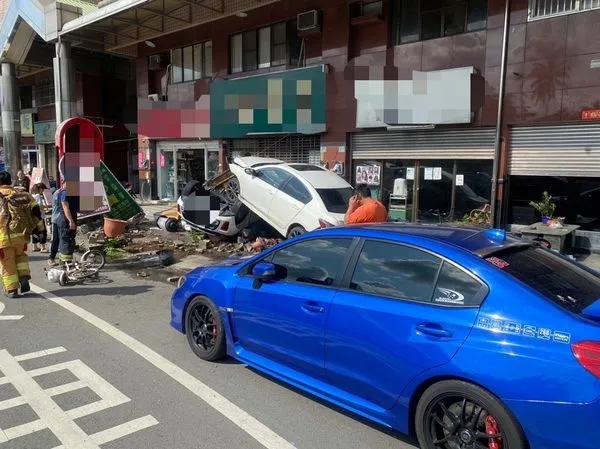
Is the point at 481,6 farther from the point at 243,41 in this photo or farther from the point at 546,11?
the point at 243,41

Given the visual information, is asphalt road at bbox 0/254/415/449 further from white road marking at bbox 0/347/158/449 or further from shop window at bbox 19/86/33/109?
shop window at bbox 19/86/33/109

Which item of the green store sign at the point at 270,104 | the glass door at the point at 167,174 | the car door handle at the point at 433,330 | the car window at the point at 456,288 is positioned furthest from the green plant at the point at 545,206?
the glass door at the point at 167,174

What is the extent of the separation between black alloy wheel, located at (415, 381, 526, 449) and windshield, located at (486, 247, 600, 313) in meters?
0.70

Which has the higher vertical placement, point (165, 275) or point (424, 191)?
point (424, 191)

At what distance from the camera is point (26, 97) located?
31.0 metres

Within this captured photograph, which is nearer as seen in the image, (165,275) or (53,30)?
(165,275)

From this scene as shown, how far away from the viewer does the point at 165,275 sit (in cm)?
873

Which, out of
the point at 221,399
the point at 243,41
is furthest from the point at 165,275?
the point at 243,41

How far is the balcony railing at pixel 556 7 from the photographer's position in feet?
32.8

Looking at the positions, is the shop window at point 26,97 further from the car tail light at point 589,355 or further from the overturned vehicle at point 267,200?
the car tail light at point 589,355

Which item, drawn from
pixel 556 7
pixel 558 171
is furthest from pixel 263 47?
pixel 558 171

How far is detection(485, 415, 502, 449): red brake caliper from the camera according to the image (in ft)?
8.94

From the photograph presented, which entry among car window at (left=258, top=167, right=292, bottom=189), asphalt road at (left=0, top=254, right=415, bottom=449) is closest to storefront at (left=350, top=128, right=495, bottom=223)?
car window at (left=258, top=167, right=292, bottom=189)

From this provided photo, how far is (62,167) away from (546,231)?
30.7ft
